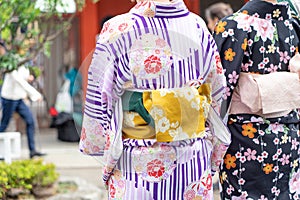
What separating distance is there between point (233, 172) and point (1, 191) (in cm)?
252

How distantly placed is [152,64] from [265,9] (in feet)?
3.49

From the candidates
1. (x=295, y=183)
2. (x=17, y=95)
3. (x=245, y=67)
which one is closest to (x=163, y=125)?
(x=245, y=67)

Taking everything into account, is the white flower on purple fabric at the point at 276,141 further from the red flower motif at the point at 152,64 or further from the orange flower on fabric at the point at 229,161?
the red flower motif at the point at 152,64

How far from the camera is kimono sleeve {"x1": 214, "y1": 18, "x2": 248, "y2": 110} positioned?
3.85 meters

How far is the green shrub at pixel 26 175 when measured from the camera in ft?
21.3

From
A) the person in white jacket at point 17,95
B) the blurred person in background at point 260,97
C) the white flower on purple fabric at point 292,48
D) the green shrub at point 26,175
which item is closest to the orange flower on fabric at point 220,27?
the blurred person in background at point 260,97

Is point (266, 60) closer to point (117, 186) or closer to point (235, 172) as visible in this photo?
point (235, 172)

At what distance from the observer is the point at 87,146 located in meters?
3.42

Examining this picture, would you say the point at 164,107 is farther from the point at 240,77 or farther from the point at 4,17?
Answer: the point at 4,17

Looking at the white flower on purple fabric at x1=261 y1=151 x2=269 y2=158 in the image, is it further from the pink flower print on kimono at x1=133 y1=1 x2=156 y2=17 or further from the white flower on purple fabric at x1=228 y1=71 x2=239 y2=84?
the pink flower print on kimono at x1=133 y1=1 x2=156 y2=17

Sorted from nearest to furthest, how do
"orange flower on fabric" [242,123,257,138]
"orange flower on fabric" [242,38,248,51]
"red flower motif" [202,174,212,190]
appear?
"red flower motif" [202,174,212,190] < "orange flower on fabric" [242,38,248,51] < "orange flower on fabric" [242,123,257,138]

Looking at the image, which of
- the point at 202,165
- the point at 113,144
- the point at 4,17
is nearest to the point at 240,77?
the point at 202,165

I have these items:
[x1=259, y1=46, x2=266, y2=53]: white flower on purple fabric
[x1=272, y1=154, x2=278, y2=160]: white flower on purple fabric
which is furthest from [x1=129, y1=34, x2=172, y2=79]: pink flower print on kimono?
[x1=272, y1=154, x2=278, y2=160]: white flower on purple fabric

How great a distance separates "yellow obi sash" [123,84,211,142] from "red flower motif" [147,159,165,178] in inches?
4.6
